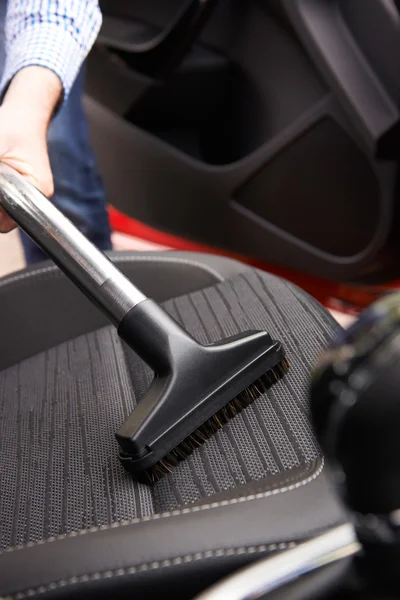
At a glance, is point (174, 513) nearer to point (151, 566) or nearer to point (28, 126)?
point (151, 566)

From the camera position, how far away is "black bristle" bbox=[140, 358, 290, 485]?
424mm

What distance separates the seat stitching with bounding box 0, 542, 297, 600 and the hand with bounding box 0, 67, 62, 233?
348 mm

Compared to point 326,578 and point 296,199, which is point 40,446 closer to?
point 326,578

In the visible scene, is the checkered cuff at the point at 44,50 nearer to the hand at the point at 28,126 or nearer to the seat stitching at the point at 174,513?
the hand at the point at 28,126

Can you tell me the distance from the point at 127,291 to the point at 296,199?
2.03 feet

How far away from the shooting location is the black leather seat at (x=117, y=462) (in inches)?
13.9

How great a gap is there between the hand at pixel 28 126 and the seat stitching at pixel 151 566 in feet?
1.14

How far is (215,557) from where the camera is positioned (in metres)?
0.35

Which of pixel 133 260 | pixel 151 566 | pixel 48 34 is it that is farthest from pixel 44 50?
pixel 151 566

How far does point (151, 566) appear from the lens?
35cm

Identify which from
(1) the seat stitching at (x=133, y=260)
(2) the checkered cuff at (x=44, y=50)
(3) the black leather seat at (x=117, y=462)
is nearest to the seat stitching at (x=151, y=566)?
(3) the black leather seat at (x=117, y=462)

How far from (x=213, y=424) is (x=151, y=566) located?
0.12 m

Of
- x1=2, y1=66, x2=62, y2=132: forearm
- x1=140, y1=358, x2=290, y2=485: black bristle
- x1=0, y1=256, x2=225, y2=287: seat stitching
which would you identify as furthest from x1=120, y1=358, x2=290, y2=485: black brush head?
x1=2, y1=66, x2=62, y2=132: forearm

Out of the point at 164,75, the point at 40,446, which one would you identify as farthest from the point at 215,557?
the point at 164,75
